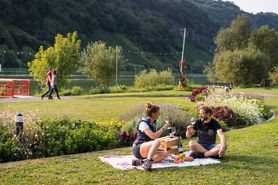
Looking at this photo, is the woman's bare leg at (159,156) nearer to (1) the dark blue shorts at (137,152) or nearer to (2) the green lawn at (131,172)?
(1) the dark blue shorts at (137,152)

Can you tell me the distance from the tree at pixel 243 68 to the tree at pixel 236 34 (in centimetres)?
1994

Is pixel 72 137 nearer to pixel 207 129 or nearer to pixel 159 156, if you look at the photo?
pixel 159 156

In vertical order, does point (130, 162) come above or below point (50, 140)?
below

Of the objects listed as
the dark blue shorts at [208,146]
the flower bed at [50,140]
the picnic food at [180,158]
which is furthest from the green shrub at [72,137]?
the dark blue shorts at [208,146]

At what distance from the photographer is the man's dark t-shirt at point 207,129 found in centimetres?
909

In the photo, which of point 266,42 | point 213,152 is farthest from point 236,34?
point 213,152

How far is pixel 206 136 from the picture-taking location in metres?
9.20

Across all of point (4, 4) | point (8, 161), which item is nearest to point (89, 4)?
Answer: point (4, 4)

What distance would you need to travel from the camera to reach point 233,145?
34.8 ft

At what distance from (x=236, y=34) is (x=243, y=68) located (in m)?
23.2

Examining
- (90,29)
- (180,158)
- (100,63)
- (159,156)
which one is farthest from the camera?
(90,29)

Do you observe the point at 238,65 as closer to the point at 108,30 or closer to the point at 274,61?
the point at 274,61

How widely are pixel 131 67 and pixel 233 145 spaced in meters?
115

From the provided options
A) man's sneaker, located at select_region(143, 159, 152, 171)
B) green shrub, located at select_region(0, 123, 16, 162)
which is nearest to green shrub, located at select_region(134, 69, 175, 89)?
green shrub, located at select_region(0, 123, 16, 162)
